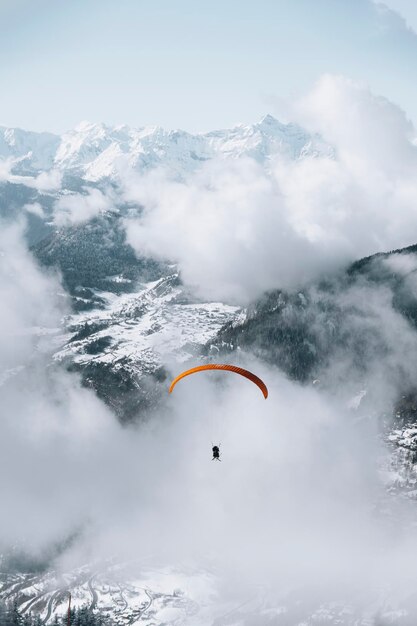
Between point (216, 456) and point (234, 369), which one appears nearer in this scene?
point (234, 369)

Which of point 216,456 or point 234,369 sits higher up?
point 234,369
